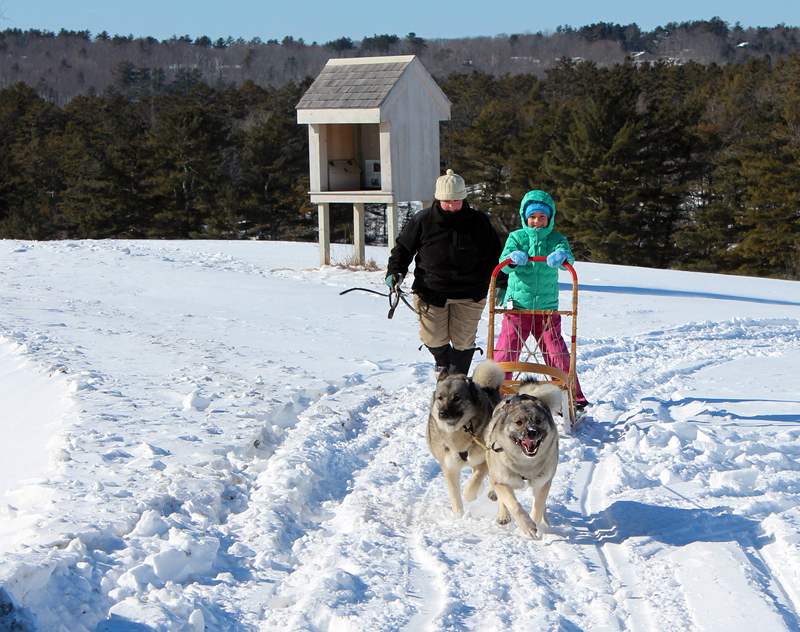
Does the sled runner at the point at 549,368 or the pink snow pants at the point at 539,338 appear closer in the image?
the sled runner at the point at 549,368

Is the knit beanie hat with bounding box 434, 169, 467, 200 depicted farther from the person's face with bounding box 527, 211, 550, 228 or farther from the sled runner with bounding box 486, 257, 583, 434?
the person's face with bounding box 527, 211, 550, 228

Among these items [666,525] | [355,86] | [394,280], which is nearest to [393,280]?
[394,280]

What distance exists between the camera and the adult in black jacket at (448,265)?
5.27 meters

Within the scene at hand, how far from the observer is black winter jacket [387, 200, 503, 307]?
17.3ft

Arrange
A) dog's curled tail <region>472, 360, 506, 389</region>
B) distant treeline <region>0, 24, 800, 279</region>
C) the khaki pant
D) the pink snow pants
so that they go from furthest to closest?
1. distant treeline <region>0, 24, 800, 279</region>
2. the pink snow pants
3. the khaki pant
4. dog's curled tail <region>472, 360, 506, 389</region>

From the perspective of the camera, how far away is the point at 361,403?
6.24 meters

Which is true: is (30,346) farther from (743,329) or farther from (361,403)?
(743,329)

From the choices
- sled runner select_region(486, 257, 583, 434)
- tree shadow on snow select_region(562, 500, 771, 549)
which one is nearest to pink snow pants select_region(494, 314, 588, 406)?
sled runner select_region(486, 257, 583, 434)

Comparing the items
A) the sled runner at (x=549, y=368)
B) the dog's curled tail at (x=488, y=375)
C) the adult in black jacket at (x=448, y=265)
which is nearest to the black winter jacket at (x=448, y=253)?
the adult in black jacket at (x=448, y=265)

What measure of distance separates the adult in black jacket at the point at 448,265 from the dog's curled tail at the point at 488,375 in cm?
76

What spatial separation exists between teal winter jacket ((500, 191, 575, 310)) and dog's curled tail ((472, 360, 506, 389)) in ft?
4.29

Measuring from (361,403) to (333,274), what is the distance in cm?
801

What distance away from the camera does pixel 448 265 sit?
5.30m

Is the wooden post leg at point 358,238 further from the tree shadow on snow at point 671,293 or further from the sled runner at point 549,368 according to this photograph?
the sled runner at point 549,368
